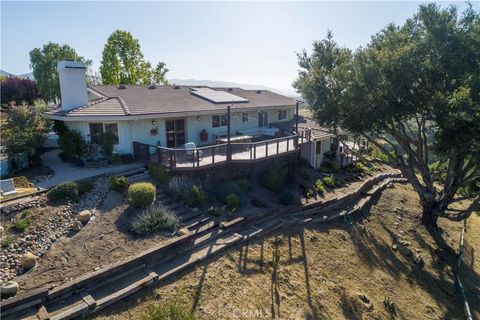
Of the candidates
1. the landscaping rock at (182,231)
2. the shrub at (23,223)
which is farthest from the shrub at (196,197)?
the shrub at (23,223)

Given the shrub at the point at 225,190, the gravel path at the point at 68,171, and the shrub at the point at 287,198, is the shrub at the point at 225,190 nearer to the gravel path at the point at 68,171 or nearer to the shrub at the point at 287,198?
the shrub at the point at 287,198

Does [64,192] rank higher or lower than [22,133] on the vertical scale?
lower

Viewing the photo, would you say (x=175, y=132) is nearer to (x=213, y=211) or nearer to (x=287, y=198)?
(x=213, y=211)

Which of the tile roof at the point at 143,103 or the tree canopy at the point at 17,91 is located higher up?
the tree canopy at the point at 17,91

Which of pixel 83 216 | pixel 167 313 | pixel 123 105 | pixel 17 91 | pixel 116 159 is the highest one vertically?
pixel 17 91

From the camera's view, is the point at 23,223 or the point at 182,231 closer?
the point at 23,223

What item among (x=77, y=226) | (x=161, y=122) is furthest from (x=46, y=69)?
(x=77, y=226)

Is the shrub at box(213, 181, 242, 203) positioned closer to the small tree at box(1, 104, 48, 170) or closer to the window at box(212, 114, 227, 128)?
the window at box(212, 114, 227, 128)
